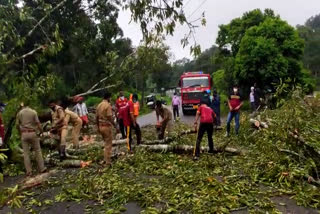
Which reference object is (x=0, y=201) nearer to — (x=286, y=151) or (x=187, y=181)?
(x=187, y=181)

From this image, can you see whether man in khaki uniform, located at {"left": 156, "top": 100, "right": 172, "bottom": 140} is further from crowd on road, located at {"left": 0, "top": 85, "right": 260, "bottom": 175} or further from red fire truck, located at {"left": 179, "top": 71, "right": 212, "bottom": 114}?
red fire truck, located at {"left": 179, "top": 71, "right": 212, "bottom": 114}

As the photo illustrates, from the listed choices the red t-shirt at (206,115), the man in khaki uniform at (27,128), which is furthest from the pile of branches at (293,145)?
the man in khaki uniform at (27,128)

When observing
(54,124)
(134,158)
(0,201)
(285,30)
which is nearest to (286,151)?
(134,158)

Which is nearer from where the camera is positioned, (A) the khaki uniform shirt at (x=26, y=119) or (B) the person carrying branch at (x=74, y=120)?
(A) the khaki uniform shirt at (x=26, y=119)

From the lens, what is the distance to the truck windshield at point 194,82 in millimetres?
22670

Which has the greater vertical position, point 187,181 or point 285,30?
point 285,30

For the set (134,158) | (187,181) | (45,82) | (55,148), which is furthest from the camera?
(55,148)

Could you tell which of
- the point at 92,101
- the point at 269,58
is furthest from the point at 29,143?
the point at 92,101

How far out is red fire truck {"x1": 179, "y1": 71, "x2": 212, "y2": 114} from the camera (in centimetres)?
2252

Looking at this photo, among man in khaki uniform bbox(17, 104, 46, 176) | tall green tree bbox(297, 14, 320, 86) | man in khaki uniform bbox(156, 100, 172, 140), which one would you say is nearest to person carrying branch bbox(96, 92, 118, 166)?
man in khaki uniform bbox(17, 104, 46, 176)

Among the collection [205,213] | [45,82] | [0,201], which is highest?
[45,82]

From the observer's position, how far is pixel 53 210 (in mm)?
5836

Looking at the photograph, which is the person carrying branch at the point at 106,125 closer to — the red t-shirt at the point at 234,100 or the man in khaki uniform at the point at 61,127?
the man in khaki uniform at the point at 61,127

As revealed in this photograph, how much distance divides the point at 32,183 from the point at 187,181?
3.44m
